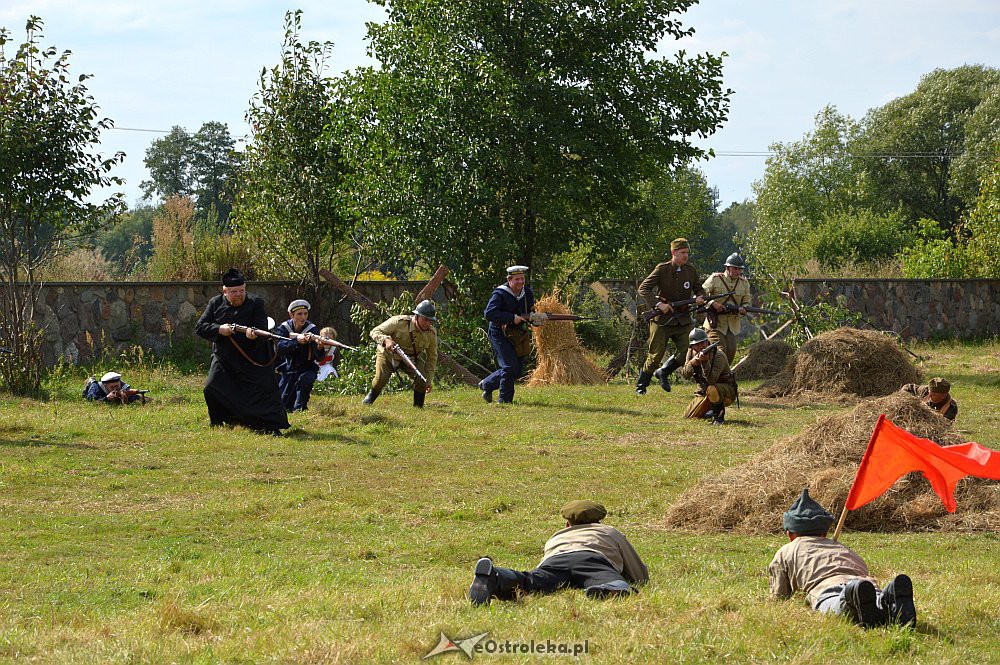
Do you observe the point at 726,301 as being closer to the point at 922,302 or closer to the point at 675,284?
the point at 675,284

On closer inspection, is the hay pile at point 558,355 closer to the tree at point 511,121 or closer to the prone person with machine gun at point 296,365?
the tree at point 511,121

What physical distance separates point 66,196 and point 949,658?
16369 mm

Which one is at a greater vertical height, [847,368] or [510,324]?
[510,324]

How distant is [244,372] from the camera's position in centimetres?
1402

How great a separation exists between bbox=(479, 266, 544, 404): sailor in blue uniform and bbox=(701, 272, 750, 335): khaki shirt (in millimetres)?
2849

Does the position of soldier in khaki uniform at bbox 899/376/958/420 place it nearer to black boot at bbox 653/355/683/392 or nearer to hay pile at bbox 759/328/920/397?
hay pile at bbox 759/328/920/397

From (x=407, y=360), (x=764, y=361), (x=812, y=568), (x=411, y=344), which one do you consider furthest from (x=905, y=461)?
(x=764, y=361)

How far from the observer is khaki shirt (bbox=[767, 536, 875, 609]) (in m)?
6.12

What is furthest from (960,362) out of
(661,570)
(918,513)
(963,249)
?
(661,570)

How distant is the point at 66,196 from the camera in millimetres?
18672

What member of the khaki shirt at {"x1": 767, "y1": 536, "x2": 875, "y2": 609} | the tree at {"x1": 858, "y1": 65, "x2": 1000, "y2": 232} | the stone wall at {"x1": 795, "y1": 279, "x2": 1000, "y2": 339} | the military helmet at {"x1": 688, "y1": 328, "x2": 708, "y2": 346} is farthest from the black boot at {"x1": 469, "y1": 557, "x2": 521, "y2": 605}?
the tree at {"x1": 858, "y1": 65, "x2": 1000, "y2": 232}

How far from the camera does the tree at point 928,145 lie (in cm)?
6353

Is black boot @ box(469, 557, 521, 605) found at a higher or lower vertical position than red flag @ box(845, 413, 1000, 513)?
lower

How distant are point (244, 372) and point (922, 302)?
67.6 feet
